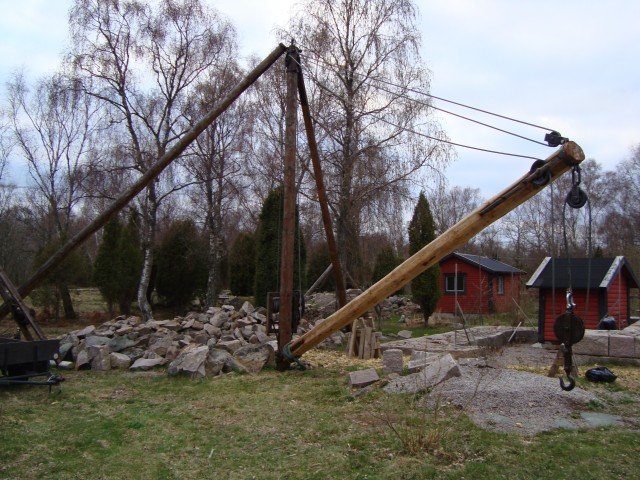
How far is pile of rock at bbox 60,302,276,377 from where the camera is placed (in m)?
9.62

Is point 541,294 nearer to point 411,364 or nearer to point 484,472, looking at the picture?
point 411,364

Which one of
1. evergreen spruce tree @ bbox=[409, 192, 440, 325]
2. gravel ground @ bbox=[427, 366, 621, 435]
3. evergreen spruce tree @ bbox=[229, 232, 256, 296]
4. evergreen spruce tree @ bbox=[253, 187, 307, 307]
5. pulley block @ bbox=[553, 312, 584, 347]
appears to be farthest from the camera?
evergreen spruce tree @ bbox=[229, 232, 256, 296]

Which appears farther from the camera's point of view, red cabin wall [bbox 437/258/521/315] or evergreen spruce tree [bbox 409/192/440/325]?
red cabin wall [bbox 437/258/521/315]

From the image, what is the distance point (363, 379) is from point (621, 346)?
670cm

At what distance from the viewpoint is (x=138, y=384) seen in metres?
8.86

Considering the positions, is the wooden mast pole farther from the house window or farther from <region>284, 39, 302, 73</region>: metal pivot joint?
the house window

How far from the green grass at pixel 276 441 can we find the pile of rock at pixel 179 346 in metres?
1.68

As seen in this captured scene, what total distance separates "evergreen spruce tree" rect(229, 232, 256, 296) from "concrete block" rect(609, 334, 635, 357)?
737 inches

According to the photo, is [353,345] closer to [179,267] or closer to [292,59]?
[292,59]

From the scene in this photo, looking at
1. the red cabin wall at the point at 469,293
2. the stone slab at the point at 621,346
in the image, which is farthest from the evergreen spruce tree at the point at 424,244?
the stone slab at the point at 621,346

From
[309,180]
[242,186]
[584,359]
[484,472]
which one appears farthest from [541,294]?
[242,186]

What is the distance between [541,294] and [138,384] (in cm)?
1211

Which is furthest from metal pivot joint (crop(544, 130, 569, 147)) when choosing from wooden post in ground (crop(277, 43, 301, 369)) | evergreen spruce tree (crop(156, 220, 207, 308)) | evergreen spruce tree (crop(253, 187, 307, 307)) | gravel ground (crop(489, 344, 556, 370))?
evergreen spruce tree (crop(156, 220, 207, 308))

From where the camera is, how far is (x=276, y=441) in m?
5.80
